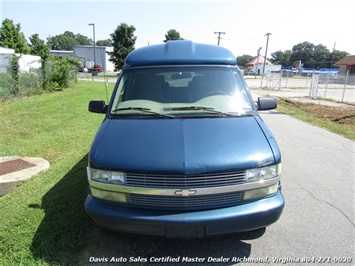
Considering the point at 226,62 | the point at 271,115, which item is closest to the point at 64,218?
the point at 226,62

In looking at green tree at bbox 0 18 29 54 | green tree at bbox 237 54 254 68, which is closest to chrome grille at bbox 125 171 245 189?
green tree at bbox 0 18 29 54

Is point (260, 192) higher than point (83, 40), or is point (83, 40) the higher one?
→ point (83, 40)

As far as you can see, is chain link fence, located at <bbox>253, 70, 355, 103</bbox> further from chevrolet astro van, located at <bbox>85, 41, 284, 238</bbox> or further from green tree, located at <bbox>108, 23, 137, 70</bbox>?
green tree, located at <bbox>108, 23, 137, 70</bbox>

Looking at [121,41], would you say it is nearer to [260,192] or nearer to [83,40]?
[260,192]

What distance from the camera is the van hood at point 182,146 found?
238 cm

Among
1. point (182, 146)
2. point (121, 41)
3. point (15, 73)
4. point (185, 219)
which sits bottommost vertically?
point (185, 219)

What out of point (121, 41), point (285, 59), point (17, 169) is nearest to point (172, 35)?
point (121, 41)

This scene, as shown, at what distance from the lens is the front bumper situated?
2.36 m

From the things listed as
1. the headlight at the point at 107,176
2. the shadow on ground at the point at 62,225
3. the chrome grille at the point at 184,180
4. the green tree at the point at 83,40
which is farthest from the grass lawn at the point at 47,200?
the green tree at the point at 83,40

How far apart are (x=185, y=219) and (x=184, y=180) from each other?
0.34m

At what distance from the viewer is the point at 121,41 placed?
44.8m

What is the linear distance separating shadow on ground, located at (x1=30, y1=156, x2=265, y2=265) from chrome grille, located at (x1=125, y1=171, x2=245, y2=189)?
62cm

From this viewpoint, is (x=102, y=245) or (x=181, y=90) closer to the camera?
(x=102, y=245)

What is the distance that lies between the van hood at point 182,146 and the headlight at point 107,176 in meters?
0.06
